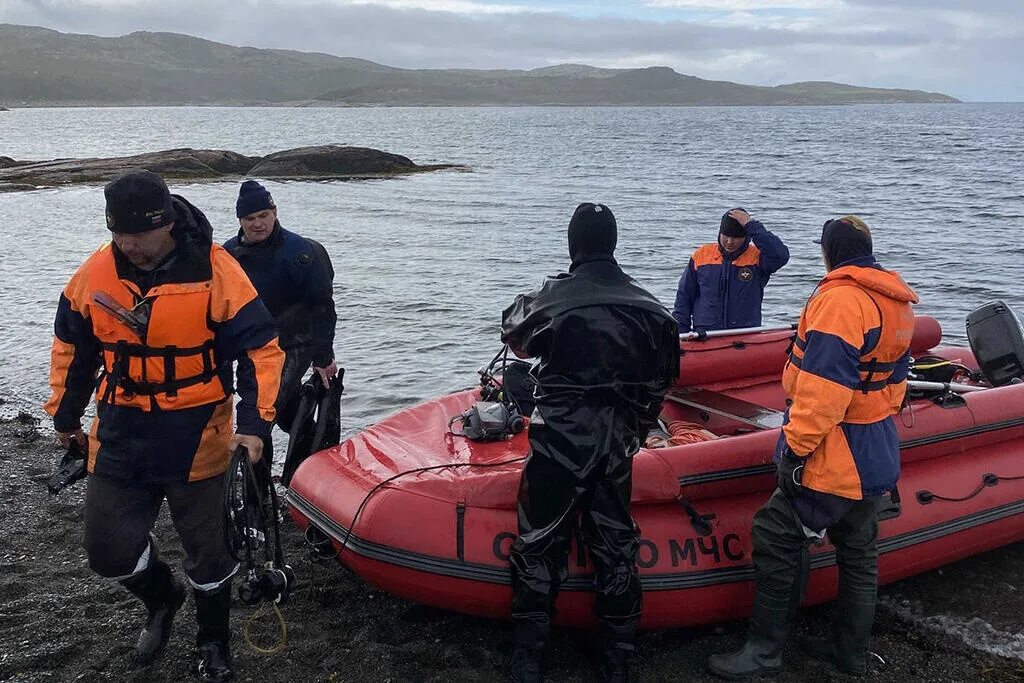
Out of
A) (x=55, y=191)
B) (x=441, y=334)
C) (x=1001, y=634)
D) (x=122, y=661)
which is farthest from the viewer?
(x=55, y=191)

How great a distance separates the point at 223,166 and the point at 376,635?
3053 centimetres

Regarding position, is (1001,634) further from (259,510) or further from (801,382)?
(259,510)

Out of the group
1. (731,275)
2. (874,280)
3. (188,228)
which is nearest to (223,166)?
(731,275)

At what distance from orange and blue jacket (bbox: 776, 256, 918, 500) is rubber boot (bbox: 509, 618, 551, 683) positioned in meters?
1.23

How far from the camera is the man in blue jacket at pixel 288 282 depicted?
16.0ft

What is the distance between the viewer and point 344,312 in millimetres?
12250

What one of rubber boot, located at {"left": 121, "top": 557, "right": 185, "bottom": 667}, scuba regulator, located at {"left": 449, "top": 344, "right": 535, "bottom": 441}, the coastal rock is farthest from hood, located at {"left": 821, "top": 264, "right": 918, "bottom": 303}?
the coastal rock

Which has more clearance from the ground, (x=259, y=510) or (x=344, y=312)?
(x=259, y=510)

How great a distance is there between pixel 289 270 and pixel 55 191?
24.8 metres

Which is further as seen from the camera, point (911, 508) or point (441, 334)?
point (441, 334)

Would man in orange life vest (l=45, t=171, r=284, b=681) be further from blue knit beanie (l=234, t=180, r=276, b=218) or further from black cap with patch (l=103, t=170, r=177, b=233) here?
blue knit beanie (l=234, t=180, r=276, b=218)

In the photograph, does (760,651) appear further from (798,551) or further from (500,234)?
(500,234)

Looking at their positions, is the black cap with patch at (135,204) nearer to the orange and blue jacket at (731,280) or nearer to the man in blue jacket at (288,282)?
the man in blue jacket at (288,282)

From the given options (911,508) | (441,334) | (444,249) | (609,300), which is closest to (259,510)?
(609,300)
